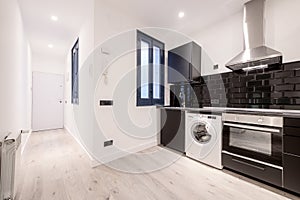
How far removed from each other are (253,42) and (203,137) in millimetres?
1728

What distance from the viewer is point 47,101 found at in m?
5.52

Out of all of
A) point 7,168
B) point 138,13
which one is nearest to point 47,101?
point 138,13

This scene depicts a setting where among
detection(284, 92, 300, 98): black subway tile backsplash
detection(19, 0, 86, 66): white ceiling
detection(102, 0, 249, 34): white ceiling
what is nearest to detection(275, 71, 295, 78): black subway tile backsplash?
detection(284, 92, 300, 98): black subway tile backsplash

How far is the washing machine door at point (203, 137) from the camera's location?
239 centimetres

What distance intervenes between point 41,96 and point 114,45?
4.33m

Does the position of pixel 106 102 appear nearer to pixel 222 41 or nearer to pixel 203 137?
pixel 203 137

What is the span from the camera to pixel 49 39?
401cm

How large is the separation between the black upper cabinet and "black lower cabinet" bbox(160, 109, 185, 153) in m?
0.81

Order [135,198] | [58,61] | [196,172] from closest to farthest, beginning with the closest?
[135,198] < [196,172] < [58,61]

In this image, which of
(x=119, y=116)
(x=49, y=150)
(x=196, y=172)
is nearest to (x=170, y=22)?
(x=119, y=116)

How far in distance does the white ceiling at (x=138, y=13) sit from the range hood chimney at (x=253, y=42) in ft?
0.80

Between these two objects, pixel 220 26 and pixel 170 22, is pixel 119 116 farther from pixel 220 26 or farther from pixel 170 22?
pixel 220 26

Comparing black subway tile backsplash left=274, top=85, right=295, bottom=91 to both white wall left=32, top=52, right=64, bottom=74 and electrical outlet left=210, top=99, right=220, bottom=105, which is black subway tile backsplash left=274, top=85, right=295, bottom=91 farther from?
white wall left=32, top=52, right=64, bottom=74

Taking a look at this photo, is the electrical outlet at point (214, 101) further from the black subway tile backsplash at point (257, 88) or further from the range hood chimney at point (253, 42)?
the range hood chimney at point (253, 42)
